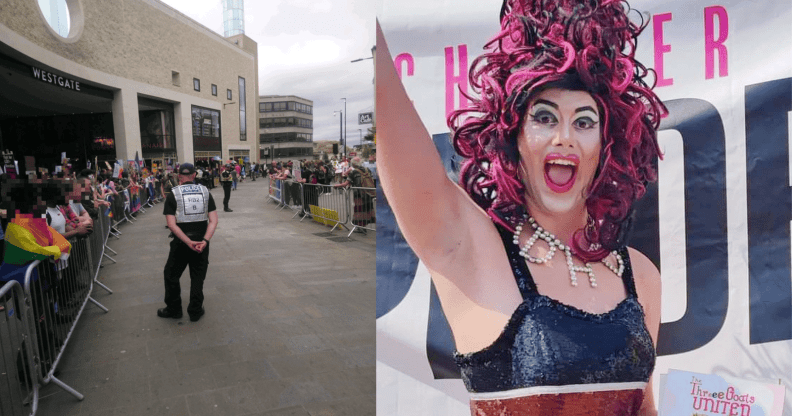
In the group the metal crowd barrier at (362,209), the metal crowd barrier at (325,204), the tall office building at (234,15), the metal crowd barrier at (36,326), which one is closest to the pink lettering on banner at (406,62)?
the metal crowd barrier at (36,326)

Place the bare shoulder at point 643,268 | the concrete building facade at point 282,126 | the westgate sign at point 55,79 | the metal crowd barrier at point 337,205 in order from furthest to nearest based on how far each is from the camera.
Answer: the concrete building facade at point 282,126, the westgate sign at point 55,79, the metal crowd barrier at point 337,205, the bare shoulder at point 643,268

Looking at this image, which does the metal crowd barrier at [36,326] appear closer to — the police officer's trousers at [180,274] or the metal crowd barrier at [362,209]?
the police officer's trousers at [180,274]

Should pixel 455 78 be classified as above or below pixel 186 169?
above

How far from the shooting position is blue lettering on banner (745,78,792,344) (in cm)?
154

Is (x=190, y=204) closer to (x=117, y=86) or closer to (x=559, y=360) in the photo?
(x=559, y=360)

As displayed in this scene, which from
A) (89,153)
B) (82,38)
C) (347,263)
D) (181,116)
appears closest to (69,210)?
(347,263)

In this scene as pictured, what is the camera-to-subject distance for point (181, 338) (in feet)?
15.4

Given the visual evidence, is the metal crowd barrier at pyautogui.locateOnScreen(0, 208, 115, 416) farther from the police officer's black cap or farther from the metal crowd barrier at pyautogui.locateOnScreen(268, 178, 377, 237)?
the metal crowd barrier at pyautogui.locateOnScreen(268, 178, 377, 237)

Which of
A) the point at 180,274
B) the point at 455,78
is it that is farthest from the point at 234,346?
the point at 455,78

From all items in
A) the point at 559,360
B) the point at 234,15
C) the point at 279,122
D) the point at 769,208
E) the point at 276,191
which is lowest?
the point at 559,360

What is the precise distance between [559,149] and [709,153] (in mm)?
515

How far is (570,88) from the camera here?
156 cm

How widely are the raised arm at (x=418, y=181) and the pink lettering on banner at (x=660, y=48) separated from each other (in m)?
0.75

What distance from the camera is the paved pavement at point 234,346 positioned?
11.3 ft
